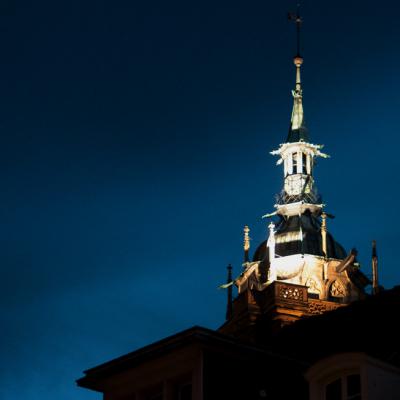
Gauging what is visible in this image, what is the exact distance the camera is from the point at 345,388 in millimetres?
40438

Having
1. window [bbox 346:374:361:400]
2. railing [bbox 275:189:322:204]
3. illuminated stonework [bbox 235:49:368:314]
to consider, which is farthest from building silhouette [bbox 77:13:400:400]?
railing [bbox 275:189:322:204]

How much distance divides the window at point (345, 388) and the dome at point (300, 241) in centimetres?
5336

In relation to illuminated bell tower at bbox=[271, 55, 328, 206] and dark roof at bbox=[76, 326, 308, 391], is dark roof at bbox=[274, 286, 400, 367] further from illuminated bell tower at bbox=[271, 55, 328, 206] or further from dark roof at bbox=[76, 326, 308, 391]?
illuminated bell tower at bbox=[271, 55, 328, 206]

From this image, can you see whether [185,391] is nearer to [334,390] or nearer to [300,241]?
[334,390]

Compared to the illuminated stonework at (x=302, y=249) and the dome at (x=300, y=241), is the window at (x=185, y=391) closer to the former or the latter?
the illuminated stonework at (x=302, y=249)

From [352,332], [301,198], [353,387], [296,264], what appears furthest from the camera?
[301,198]

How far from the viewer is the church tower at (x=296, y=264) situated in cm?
8425

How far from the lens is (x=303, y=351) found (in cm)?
5147

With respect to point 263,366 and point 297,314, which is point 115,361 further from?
point 297,314

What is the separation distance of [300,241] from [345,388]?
55.3 metres

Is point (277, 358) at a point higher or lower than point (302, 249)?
lower

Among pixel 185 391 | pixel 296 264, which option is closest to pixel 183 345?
pixel 185 391

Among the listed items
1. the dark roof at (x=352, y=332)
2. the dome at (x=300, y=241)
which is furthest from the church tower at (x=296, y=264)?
the dark roof at (x=352, y=332)

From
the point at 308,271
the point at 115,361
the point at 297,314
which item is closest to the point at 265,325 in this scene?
the point at 297,314
